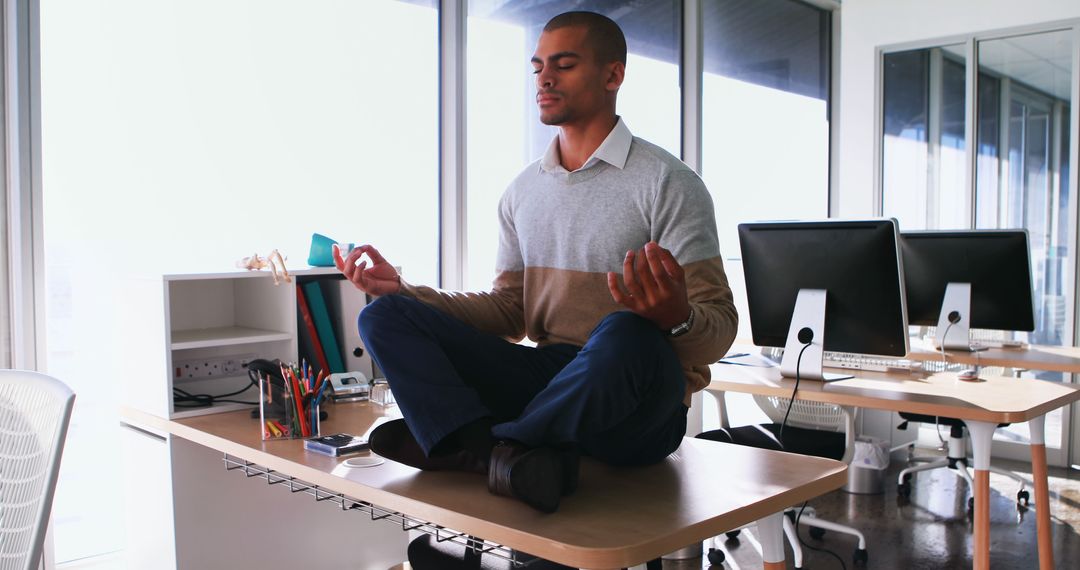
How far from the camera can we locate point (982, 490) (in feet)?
7.74

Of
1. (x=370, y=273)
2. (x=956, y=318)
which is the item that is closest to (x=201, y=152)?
(x=370, y=273)

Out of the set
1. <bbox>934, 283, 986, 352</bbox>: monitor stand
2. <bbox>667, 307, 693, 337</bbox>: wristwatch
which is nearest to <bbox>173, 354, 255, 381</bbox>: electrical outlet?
<bbox>667, 307, 693, 337</bbox>: wristwatch

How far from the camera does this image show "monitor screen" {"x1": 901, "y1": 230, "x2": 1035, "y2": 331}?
3.26 meters

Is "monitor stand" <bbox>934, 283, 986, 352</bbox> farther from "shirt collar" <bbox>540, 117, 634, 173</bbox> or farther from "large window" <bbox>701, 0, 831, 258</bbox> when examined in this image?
"shirt collar" <bbox>540, 117, 634, 173</bbox>

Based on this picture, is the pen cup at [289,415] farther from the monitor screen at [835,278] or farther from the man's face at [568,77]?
the monitor screen at [835,278]


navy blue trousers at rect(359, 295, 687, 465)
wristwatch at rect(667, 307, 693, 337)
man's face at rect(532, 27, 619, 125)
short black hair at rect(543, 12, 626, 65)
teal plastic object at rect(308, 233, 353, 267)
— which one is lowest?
navy blue trousers at rect(359, 295, 687, 465)

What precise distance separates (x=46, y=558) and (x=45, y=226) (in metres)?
0.94

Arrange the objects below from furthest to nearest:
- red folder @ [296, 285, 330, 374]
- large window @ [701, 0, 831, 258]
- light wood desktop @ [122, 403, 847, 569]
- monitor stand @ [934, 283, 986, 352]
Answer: large window @ [701, 0, 831, 258], monitor stand @ [934, 283, 986, 352], red folder @ [296, 285, 330, 374], light wood desktop @ [122, 403, 847, 569]

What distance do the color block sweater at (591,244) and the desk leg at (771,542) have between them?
0.29m

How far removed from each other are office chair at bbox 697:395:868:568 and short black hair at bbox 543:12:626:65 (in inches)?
54.7

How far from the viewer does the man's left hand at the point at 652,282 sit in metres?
1.35

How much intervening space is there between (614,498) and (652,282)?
1.12 ft

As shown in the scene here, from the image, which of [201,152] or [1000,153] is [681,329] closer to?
[201,152]

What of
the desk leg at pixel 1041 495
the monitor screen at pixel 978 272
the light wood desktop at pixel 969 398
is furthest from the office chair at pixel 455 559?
the monitor screen at pixel 978 272
